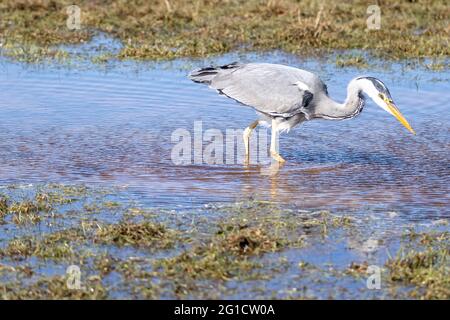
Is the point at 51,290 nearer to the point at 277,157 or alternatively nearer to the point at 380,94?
the point at 277,157

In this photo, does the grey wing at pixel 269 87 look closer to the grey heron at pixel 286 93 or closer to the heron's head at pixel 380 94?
the grey heron at pixel 286 93

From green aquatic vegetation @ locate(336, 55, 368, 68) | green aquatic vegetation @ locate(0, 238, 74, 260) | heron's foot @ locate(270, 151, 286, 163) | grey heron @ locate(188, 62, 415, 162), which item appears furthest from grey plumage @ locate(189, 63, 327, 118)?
green aquatic vegetation @ locate(336, 55, 368, 68)

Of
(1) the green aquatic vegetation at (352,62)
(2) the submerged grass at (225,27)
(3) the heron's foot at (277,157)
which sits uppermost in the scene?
(2) the submerged grass at (225,27)

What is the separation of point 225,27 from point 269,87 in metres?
5.71

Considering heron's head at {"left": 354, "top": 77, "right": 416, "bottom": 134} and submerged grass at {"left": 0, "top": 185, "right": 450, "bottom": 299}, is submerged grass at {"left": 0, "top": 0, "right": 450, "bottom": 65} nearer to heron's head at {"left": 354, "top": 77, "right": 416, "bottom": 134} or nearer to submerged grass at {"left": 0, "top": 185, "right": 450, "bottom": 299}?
heron's head at {"left": 354, "top": 77, "right": 416, "bottom": 134}

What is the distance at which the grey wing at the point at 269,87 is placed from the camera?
840 centimetres

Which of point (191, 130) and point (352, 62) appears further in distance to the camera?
point (352, 62)

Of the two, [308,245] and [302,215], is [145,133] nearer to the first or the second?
[302,215]

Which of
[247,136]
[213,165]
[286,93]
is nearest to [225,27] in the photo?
[247,136]

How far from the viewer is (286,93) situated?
8406mm

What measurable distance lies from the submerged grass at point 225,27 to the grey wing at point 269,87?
12.8ft

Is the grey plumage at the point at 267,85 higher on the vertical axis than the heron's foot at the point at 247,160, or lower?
higher

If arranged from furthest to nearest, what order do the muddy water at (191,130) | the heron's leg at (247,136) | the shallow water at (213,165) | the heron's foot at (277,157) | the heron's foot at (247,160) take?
the heron's leg at (247,136), the heron's foot at (247,160), the heron's foot at (277,157), the muddy water at (191,130), the shallow water at (213,165)

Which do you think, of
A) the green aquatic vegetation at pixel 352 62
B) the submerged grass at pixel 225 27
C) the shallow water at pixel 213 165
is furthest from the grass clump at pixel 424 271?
the submerged grass at pixel 225 27
